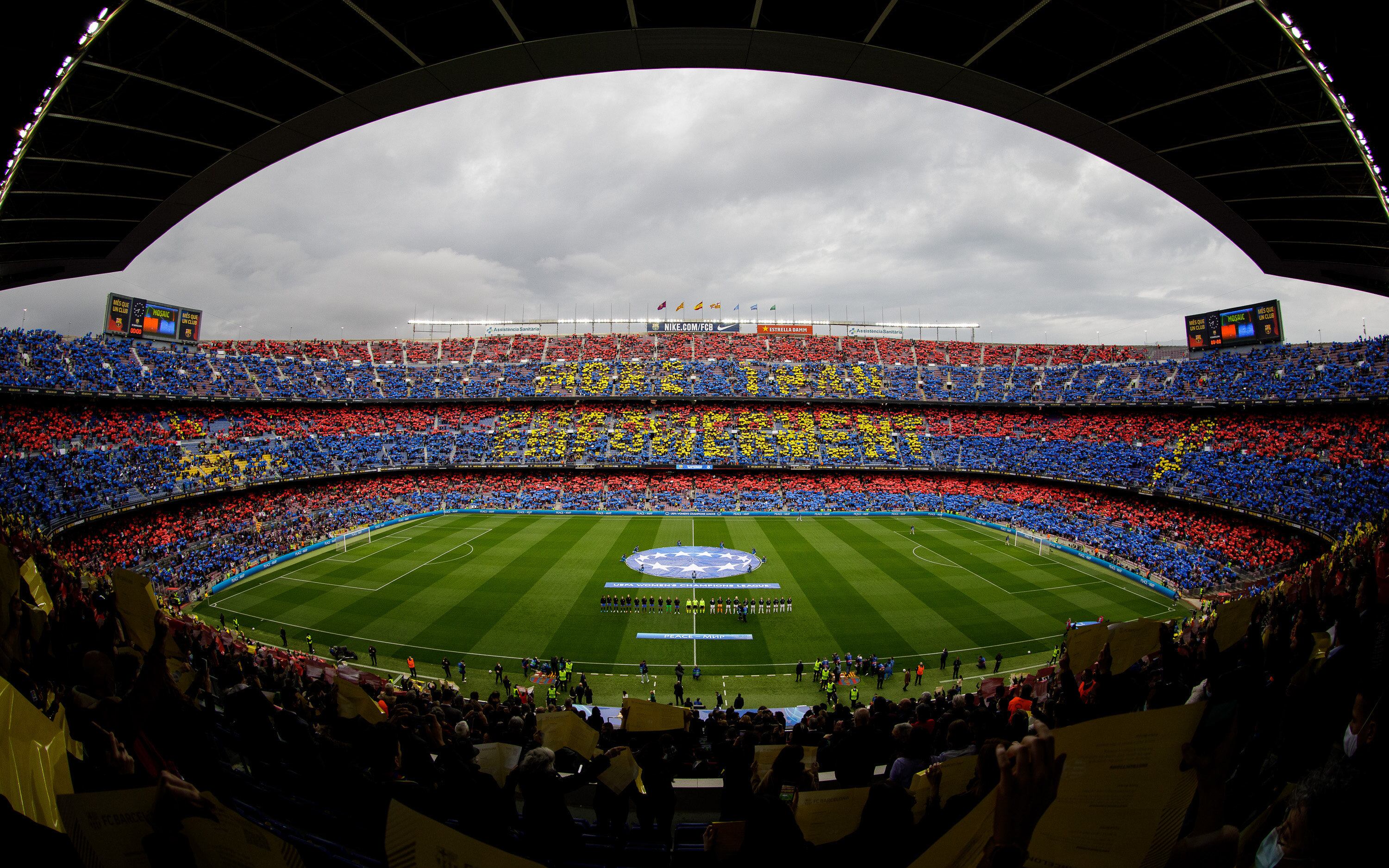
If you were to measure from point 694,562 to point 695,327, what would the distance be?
170ft

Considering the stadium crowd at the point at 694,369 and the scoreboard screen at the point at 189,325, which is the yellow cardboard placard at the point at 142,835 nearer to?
the stadium crowd at the point at 694,369

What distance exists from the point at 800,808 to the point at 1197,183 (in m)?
13.9

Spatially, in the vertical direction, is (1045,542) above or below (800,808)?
below

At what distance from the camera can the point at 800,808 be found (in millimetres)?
3684

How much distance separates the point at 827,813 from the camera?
3.65 m

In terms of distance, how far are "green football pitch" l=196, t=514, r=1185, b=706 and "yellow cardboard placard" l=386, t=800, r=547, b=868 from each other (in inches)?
788

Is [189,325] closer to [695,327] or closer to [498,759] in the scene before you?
[695,327]

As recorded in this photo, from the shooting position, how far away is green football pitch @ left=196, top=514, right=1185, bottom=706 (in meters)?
23.9

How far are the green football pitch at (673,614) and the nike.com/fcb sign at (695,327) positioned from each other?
1753 inches

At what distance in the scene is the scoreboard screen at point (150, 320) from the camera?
1986 inches

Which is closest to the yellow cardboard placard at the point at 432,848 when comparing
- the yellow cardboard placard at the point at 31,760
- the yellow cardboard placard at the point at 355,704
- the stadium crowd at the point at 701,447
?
the yellow cardboard placard at the point at 31,760

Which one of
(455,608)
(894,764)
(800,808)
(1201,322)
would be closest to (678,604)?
(455,608)

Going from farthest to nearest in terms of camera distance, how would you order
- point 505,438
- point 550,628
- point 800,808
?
point 505,438 → point 550,628 → point 800,808

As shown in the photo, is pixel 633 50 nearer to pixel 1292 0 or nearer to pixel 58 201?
pixel 1292 0
